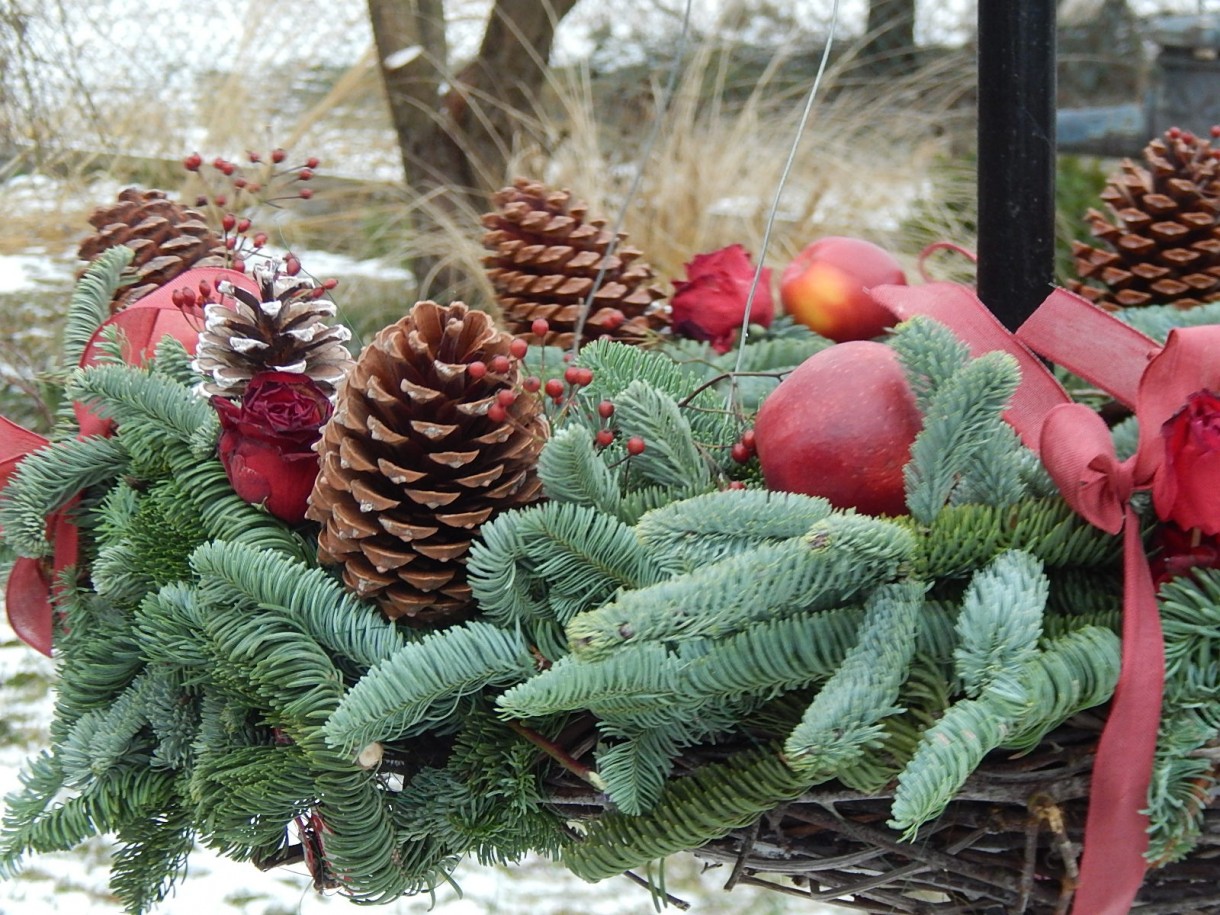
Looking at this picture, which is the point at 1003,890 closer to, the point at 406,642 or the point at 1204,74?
the point at 406,642

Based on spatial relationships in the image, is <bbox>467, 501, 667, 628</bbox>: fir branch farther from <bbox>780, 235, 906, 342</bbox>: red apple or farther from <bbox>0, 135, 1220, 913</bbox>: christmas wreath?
<bbox>780, 235, 906, 342</bbox>: red apple

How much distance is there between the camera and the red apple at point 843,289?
0.73 metres

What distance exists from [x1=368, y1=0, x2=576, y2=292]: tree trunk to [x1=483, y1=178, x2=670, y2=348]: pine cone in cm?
119

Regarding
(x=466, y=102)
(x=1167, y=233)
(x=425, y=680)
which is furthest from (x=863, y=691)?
(x=466, y=102)

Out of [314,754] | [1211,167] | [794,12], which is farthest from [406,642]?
[794,12]

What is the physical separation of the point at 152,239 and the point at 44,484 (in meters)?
0.22

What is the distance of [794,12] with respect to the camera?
12.2ft

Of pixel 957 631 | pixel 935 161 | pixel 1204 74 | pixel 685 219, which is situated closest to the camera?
pixel 957 631

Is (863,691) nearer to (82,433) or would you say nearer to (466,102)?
(82,433)

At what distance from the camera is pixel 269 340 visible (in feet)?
1.48

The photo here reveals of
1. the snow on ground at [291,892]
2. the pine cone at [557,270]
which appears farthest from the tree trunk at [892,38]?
the pine cone at [557,270]

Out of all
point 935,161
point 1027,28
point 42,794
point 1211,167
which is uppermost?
point 1027,28

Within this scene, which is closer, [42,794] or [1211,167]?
[42,794]

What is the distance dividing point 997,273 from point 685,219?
134cm
